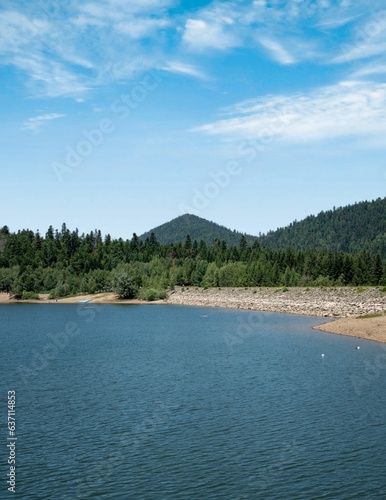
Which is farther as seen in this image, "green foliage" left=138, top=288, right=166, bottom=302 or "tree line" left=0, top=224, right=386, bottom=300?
"green foliage" left=138, top=288, right=166, bottom=302

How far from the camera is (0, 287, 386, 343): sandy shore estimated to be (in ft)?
253

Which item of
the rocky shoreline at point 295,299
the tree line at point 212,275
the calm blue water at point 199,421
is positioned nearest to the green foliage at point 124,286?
the tree line at point 212,275

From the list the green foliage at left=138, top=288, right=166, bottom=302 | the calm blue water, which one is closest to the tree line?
the green foliage at left=138, top=288, right=166, bottom=302

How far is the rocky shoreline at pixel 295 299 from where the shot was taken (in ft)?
326

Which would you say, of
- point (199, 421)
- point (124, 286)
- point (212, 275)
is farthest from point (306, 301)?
point (199, 421)

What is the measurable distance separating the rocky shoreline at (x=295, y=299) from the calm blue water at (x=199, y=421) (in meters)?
35.4

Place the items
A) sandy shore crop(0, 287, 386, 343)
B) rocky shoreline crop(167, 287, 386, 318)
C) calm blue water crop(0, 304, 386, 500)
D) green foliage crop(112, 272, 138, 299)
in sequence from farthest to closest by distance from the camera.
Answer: green foliage crop(112, 272, 138, 299)
rocky shoreline crop(167, 287, 386, 318)
sandy shore crop(0, 287, 386, 343)
calm blue water crop(0, 304, 386, 500)

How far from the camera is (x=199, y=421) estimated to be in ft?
110

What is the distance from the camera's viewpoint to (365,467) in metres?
26.1

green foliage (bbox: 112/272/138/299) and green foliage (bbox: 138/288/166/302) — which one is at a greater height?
green foliage (bbox: 112/272/138/299)

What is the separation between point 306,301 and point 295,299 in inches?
177

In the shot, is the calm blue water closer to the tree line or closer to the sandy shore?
the sandy shore

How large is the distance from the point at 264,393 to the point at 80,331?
52.7 meters

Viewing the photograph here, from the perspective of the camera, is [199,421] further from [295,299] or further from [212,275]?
[212,275]
